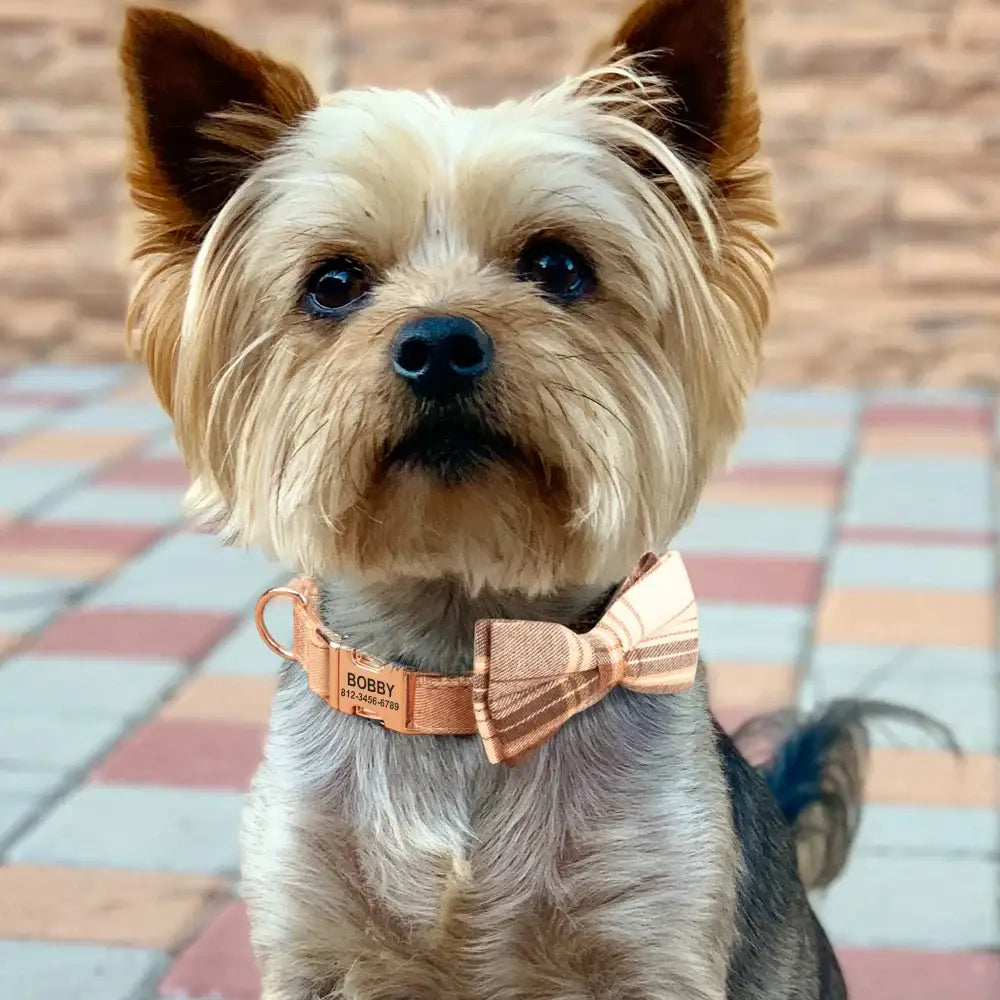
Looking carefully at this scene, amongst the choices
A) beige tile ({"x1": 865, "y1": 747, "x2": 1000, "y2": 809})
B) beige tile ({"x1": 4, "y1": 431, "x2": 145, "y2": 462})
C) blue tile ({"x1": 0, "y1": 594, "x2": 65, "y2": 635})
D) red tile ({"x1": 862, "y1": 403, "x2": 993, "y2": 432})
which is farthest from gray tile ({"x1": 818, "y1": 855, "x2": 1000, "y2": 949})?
beige tile ({"x1": 4, "y1": 431, "x2": 145, "y2": 462})

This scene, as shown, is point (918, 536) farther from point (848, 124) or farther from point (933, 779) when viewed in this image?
point (848, 124)

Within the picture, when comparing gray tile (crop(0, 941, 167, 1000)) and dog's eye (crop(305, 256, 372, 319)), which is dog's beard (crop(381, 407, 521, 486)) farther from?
gray tile (crop(0, 941, 167, 1000))

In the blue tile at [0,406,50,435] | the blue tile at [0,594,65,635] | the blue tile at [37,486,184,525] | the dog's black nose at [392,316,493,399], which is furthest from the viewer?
the blue tile at [0,406,50,435]

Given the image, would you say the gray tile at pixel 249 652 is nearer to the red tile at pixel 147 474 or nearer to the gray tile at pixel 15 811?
the gray tile at pixel 15 811

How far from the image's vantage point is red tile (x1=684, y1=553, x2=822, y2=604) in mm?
3979

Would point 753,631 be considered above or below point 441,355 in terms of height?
below

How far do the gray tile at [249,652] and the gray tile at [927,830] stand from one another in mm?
1249

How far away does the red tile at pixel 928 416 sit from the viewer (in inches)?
216

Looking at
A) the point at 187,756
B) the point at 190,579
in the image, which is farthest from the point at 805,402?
the point at 187,756

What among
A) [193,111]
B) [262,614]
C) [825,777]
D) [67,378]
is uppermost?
[193,111]

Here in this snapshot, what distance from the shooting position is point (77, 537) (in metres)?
4.50

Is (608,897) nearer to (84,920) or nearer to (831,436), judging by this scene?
(84,920)

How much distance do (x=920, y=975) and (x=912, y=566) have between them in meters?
1.77

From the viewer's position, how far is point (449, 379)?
5.63 feet
